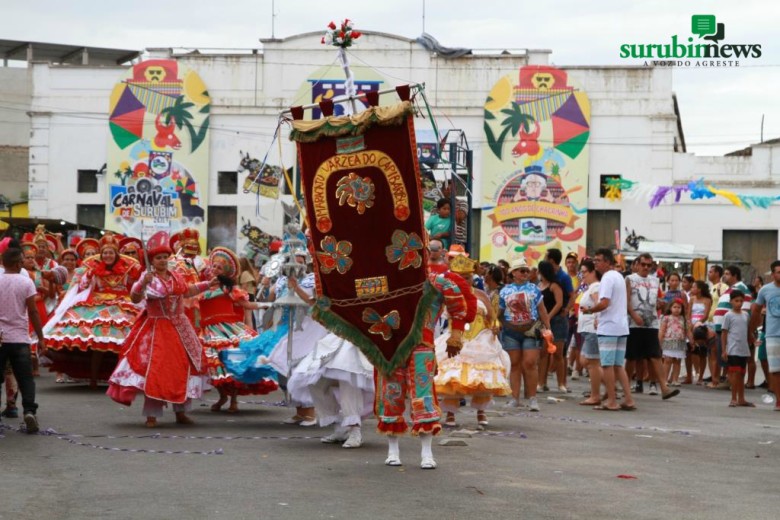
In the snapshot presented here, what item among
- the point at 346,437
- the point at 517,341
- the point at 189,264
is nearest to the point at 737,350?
the point at 517,341

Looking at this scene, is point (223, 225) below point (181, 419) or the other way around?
the other way around

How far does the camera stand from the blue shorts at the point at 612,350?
1614 cm

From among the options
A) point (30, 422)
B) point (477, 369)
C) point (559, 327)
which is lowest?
point (30, 422)

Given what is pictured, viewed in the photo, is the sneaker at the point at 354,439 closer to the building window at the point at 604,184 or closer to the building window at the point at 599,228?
the building window at the point at 599,228

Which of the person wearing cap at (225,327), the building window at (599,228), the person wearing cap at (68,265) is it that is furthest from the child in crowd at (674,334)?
the building window at (599,228)

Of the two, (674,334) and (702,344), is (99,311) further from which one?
(702,344)

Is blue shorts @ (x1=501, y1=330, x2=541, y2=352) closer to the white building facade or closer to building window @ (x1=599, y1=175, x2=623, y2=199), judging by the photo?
the white building facade

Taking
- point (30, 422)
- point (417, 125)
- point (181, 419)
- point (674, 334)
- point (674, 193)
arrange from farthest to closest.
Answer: point (674, 193)
point (417, 125)
point (674, 334)
point (181, 419)
point (30, 422)

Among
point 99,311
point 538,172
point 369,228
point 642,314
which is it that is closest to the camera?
point 369,228

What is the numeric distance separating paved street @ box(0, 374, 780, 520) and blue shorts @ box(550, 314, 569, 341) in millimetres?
3698

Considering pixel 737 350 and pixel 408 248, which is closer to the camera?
pixel 408 248

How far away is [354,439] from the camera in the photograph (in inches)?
447

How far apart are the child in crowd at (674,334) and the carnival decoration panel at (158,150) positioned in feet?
95.0

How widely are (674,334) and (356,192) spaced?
11891 mm
